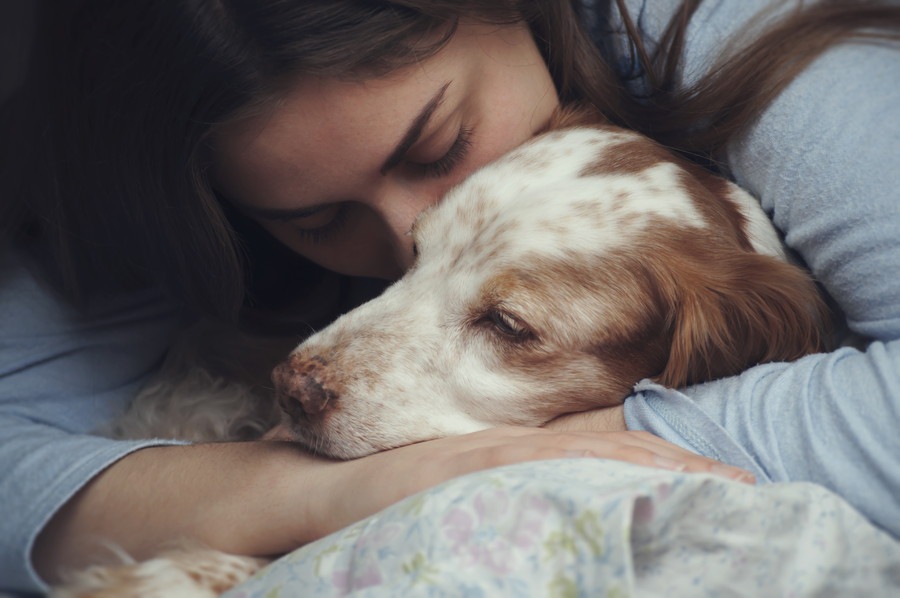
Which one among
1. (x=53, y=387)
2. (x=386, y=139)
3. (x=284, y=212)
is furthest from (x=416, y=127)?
(x=53, y=387)

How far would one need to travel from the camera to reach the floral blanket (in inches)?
41.0

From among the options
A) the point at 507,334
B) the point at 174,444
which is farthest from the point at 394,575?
the point at 174,444

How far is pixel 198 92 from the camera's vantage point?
1642 mm

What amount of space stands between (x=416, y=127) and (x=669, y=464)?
806 millimetres

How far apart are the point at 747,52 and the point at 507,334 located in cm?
79

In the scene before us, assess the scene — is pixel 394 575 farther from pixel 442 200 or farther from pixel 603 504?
pixel 442 200

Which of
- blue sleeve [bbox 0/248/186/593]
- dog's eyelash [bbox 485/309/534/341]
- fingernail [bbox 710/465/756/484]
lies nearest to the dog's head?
dog's eyelash [bbox 485/309/534/341]

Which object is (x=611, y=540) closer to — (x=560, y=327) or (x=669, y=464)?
(x=669, y=464)

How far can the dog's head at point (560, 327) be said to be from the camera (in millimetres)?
1562

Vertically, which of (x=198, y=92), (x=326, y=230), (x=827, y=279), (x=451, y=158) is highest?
(x=198, y=92)

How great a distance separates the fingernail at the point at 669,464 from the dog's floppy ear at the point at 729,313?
0.33m

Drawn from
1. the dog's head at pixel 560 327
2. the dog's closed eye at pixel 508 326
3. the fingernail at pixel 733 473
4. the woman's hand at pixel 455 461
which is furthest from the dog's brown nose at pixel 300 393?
the fingernail at pixel 733 473

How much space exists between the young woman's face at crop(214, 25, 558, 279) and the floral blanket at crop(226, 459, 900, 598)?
79cm

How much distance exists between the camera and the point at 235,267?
197 cm
